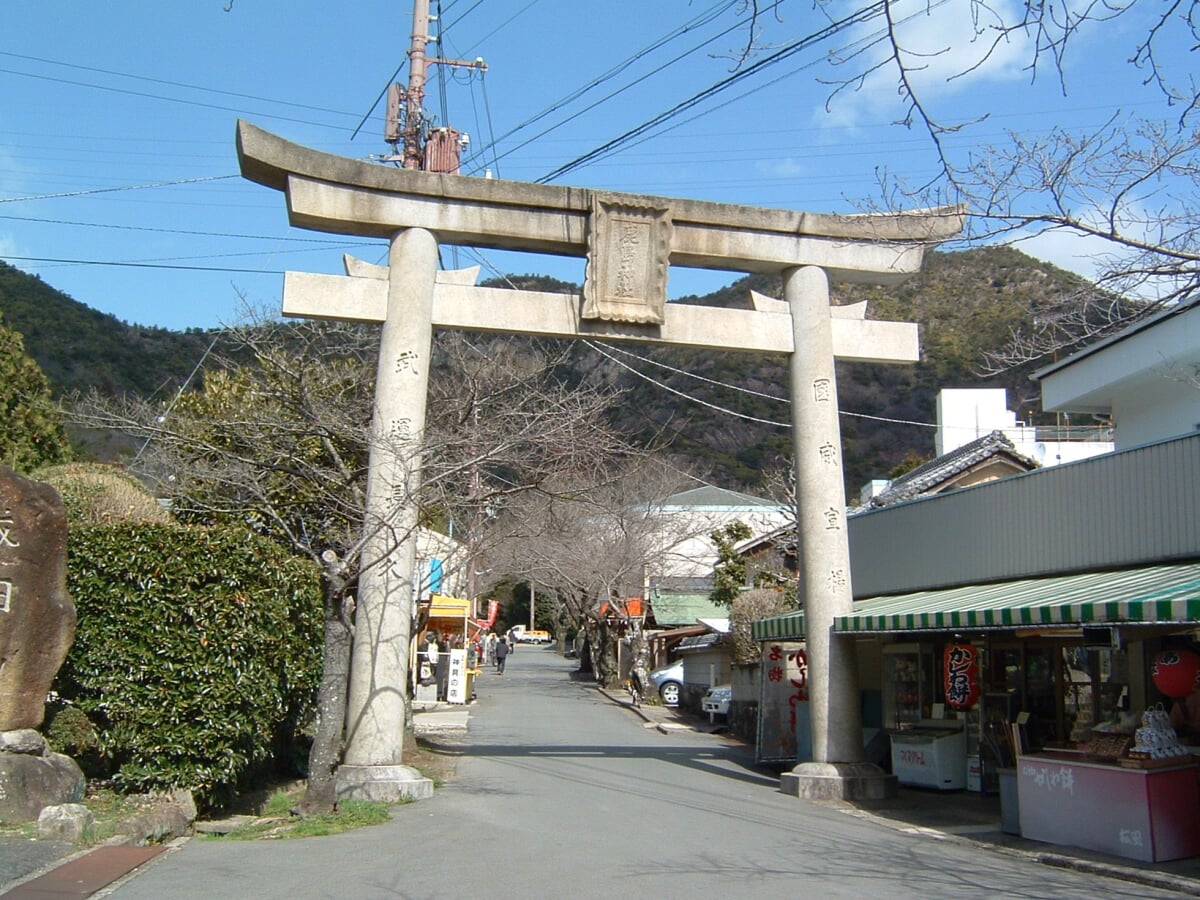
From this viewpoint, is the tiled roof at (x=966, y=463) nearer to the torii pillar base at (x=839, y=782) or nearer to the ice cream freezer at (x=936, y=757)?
the ice cream freezer at (x=936, y=757)

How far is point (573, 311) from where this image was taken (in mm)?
15180

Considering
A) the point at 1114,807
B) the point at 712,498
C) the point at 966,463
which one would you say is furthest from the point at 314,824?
the point at 712,498

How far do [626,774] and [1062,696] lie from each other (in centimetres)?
613

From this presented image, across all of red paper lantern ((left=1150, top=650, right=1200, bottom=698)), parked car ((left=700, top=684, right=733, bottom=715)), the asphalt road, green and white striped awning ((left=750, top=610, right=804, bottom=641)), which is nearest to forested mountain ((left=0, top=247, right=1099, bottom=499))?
parked car ((left=700, top=684, right=733, bottom=715))

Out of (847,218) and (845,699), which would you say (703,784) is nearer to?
(845,699)

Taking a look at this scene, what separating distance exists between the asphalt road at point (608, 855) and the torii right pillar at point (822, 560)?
0.83 m

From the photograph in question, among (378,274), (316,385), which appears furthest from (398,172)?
(316,385)

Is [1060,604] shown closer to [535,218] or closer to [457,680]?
[535,218]

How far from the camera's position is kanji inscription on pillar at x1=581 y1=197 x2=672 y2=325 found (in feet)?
49.5

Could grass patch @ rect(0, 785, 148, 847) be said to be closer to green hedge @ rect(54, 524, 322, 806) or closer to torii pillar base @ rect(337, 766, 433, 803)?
green hedge @ rect(54, 524, 322, 806)

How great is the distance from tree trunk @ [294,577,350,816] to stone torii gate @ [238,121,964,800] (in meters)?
1.01

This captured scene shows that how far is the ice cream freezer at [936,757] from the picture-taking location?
53.9ft

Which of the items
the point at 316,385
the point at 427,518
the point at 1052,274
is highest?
the point at 1052,274

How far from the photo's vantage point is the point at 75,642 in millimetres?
11531
